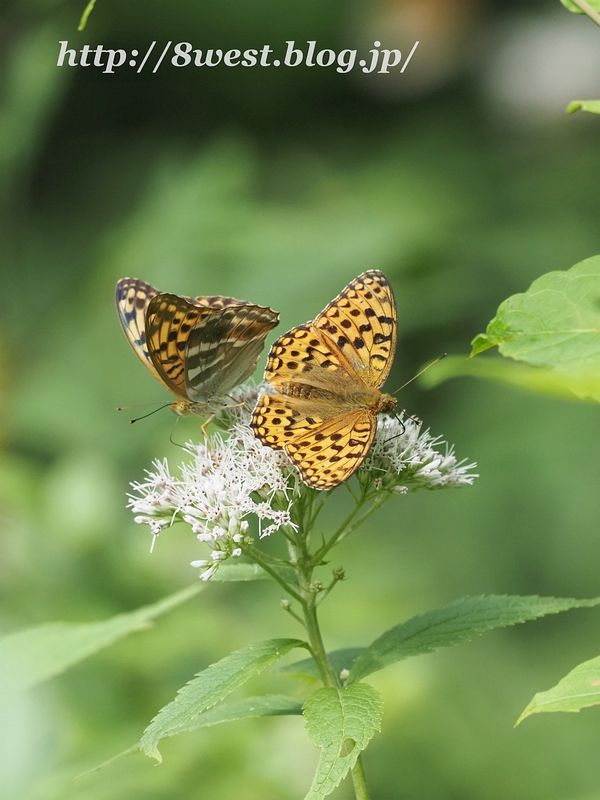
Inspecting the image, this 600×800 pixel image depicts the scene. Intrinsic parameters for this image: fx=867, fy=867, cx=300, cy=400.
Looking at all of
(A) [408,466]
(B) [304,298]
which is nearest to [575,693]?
(A) [408,466]

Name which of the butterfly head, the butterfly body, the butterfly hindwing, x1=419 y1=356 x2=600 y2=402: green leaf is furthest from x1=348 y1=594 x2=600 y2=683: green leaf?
the butterfly hindwing

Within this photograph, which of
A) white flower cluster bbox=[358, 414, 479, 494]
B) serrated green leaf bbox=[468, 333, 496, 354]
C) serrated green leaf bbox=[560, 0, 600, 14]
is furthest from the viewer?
white flower cluster bbox=[358, 414, 479, 494]

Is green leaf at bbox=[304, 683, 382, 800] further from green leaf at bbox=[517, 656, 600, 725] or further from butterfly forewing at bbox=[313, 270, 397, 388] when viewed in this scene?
butterfly forewing at bbox=[313, 270, 397, 388]

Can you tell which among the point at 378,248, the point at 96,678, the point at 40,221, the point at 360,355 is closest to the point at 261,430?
the point at 360,355

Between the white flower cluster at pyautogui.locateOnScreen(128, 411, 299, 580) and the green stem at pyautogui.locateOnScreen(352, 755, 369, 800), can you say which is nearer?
the green stem at pyautogui.locateOnScreen(352, 755, 369, 800)

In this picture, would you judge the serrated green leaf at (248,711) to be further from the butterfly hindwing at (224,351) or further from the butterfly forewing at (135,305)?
the butterfly forewing at (135,305)

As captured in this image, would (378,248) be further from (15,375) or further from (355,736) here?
(355,736)

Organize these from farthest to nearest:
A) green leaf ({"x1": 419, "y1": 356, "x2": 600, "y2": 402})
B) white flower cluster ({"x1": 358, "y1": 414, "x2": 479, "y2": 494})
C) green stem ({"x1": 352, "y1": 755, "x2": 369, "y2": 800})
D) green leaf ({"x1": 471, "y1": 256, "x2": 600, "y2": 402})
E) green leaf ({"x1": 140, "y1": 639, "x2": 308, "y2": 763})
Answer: white flower cluster ({"x1": 358, "y1": 414, "x2": 479, "y2": 494}), green stem ({"x1": 352, "y1": 755, "x2": 369, "y2": 800}), green leaf ({"x1": 140, "y1": 639, "x2": 308, "y2": 763}), green leaf ({"x1": 471, "y1": 256, "x2": 600, "y2": 402}), green leaf ({"x1": 419, "y1": 356, "x2": 600, "y2": 402})
